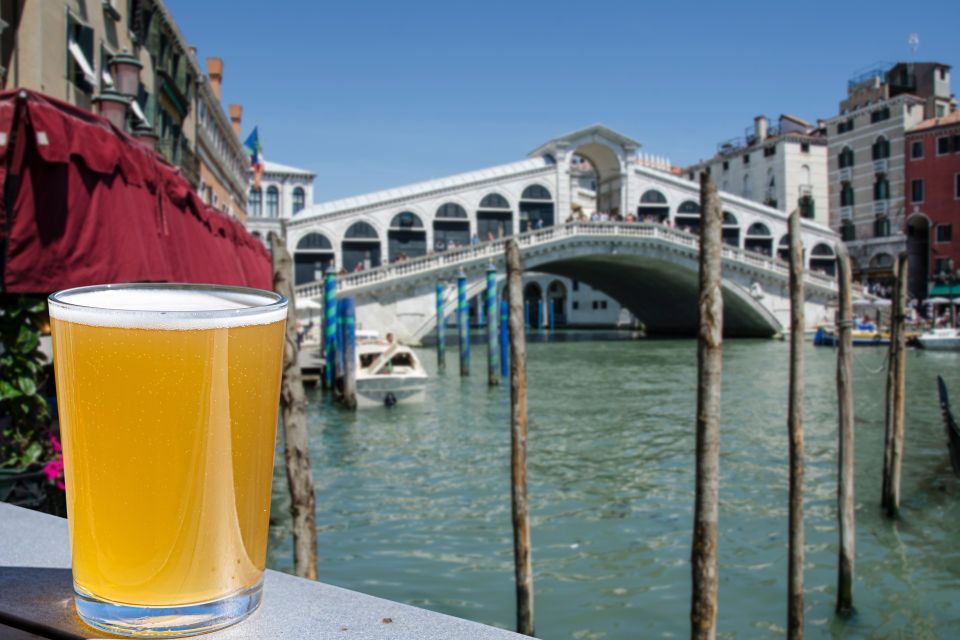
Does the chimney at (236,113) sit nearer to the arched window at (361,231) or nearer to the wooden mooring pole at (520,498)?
the arched window at (361,231)

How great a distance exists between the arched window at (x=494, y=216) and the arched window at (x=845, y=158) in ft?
49.8

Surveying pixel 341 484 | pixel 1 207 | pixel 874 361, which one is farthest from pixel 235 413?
pixel 874 361

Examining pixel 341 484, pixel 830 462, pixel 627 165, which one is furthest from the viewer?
pixel 627 165

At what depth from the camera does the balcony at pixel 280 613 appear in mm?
630

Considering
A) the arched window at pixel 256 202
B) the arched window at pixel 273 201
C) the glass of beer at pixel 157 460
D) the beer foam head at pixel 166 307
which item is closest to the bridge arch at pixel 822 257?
the arched window at pixel 273 201

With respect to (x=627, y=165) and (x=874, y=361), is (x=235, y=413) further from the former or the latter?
(x=627, y=165)

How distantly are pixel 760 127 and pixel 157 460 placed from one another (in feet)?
143

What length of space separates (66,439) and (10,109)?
3.05 meters

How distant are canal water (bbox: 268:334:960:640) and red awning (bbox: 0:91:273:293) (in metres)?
2.37

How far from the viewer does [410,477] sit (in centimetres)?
792

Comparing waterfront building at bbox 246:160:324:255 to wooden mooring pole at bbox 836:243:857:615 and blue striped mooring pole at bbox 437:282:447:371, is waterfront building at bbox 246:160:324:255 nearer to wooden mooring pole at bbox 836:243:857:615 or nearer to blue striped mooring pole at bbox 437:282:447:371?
blue striped mooring pole at bbox 437:282:447:371

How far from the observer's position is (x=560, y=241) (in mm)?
27312

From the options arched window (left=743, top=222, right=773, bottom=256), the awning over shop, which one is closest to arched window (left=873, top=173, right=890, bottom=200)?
the awning over shop

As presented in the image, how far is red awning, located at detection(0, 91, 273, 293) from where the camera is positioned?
3203 mm
